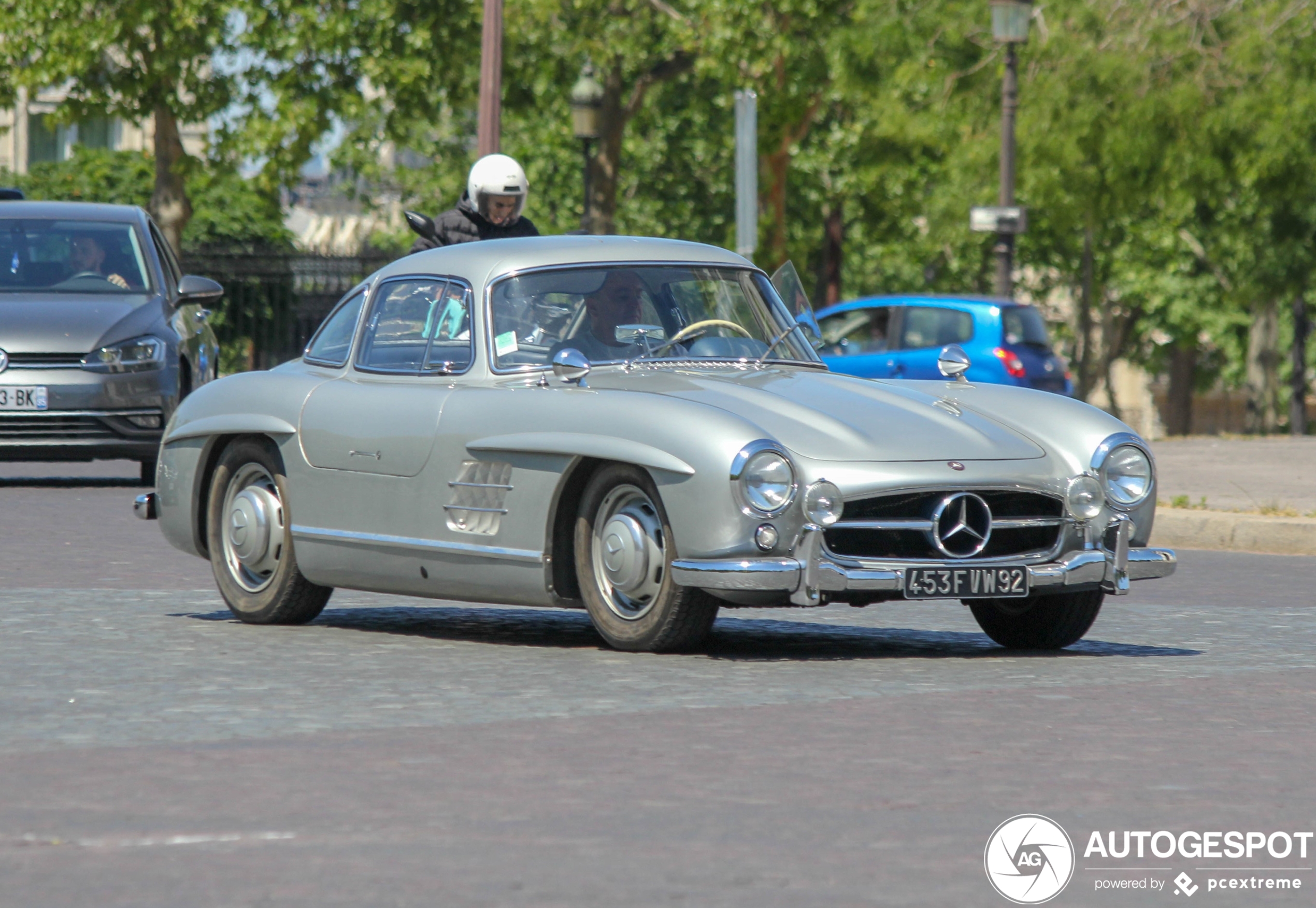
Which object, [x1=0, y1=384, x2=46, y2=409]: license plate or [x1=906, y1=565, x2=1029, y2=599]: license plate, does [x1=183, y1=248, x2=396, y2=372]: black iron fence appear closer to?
[x1=0, y1=384, x2=46, y2=409]: license plate

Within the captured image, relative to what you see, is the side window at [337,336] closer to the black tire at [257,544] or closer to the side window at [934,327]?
the black tire at [257,544]

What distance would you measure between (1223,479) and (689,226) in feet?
111

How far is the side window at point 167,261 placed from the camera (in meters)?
16.1

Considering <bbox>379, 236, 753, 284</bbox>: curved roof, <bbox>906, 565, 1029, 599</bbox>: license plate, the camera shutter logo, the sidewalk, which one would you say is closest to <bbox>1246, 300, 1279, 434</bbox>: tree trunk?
the sidewalk

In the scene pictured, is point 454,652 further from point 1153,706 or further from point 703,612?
point 1153,706

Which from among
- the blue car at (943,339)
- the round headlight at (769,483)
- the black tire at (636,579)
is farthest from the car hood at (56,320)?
the blue car at (943,339)

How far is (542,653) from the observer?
806 cm

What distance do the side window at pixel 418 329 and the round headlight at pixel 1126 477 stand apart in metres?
2.26

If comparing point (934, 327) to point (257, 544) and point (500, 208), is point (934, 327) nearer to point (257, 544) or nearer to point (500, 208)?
point (500, 208)

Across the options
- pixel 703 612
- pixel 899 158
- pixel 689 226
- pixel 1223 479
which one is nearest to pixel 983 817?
pixel 703 612

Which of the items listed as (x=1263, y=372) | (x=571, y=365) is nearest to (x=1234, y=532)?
(x=571, y=365)

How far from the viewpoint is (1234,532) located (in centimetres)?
1352

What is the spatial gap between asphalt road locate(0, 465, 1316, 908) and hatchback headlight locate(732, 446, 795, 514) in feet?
1.74

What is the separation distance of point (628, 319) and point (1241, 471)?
1006cm
